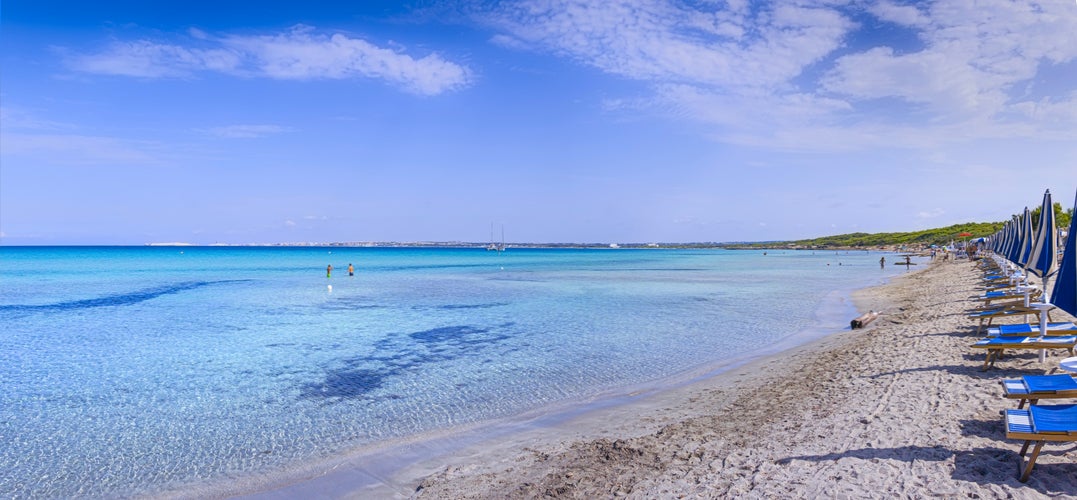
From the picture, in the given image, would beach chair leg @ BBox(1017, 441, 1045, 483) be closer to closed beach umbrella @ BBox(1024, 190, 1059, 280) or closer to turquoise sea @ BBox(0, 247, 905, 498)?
turquoise sea @ BBox(0, 247, 905, 498)

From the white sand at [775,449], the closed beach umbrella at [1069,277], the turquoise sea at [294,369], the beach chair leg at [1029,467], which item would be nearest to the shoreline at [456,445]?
the white sand at [775,449]

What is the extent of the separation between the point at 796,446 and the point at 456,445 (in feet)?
15.6

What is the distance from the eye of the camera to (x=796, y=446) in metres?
6.77

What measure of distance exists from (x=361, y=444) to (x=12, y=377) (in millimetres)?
10800

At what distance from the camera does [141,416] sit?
10.2 m

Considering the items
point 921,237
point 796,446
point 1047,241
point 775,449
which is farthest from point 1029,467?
point 921,237

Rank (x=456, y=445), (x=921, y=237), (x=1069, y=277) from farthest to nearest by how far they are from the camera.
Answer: (x=921, y=237) < (x=456, y=445) < (x=1069, y=277)

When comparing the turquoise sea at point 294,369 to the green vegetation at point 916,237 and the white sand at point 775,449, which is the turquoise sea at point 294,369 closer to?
the white sand at point 775,449

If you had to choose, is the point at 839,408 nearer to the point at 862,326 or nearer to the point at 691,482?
the point at 691,482

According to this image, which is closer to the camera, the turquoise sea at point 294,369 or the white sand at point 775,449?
the white sand at point 775,449

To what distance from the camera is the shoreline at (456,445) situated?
23.3ft

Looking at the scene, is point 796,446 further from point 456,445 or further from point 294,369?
point 294,369

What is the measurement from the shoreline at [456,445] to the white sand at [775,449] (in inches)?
1.5

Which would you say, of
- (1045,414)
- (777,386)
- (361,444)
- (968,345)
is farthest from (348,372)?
(968,345)
